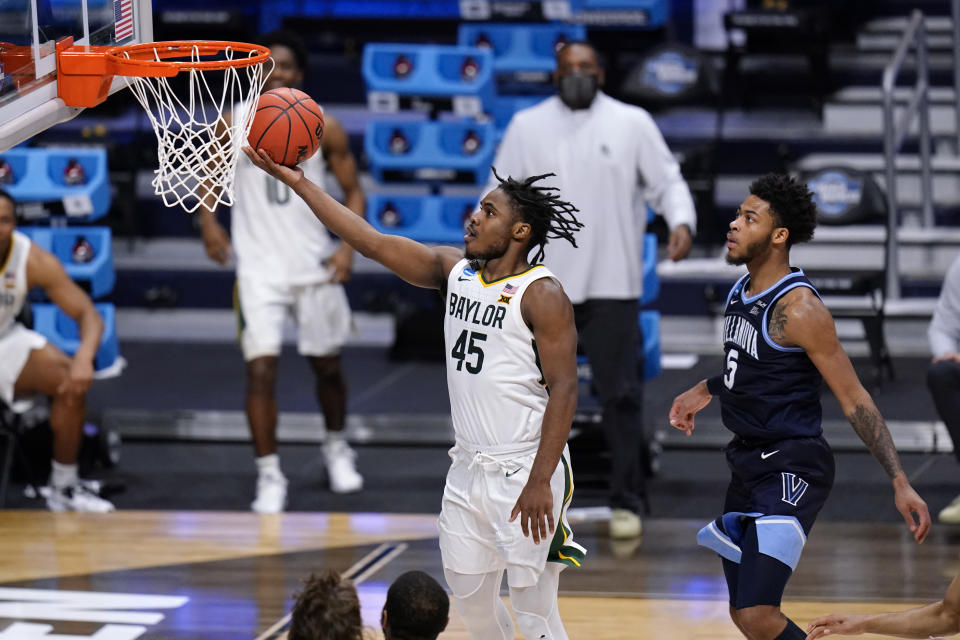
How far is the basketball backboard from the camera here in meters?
4.49

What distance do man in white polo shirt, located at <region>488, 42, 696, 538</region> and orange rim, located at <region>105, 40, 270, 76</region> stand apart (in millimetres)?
1862

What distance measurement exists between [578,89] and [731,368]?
2.42 meters

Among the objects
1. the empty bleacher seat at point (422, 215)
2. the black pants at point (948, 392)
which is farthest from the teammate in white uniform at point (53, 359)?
the black pants at point (948, 392)

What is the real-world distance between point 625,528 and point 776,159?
4963mm

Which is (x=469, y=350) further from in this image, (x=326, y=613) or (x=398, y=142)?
(x=398, y=142)

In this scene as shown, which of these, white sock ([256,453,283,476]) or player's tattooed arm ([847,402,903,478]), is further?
white sock ([256,453,283,476])

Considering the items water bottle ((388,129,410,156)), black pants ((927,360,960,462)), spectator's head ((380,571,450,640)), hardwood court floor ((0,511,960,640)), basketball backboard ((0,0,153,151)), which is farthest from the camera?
water bottle ((388,129,410,156))

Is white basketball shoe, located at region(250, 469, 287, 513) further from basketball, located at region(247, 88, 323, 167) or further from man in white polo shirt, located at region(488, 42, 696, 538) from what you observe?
basketball, located at region(247, 88, 323, 167)

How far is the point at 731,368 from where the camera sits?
4402 millimetres

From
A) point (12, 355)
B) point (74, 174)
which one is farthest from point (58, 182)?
point (12, 355)

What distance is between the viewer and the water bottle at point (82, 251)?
26.5 feet

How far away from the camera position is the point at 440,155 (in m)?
9.51

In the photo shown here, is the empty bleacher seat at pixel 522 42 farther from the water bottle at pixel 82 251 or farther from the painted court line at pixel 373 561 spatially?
the painted court line at pixel 373 561

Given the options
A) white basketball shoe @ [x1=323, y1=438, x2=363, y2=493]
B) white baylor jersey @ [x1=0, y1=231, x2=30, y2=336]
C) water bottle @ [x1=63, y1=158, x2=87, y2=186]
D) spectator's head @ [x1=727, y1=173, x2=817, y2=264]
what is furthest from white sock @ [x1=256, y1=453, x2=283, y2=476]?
spectator's head @ [x1=727, y1=173, x2=817, y2=264]
